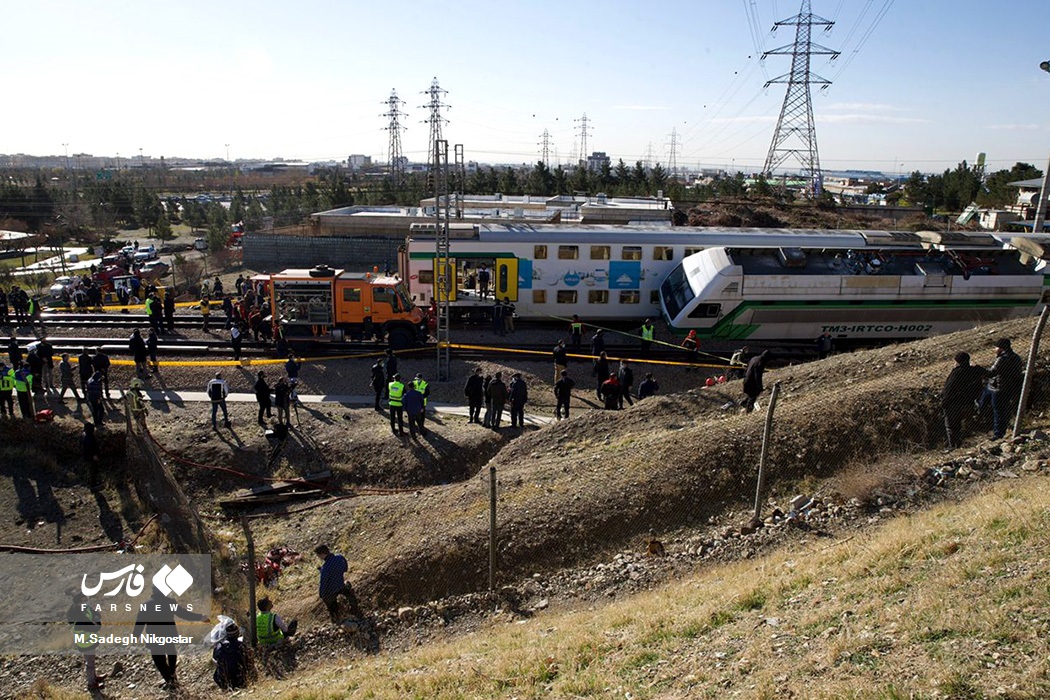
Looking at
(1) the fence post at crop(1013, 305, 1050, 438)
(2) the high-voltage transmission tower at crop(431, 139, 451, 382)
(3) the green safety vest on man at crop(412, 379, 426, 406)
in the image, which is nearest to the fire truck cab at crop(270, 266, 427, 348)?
(2) the high-voltage transmission tower at crop(431, 139, 451, 382)

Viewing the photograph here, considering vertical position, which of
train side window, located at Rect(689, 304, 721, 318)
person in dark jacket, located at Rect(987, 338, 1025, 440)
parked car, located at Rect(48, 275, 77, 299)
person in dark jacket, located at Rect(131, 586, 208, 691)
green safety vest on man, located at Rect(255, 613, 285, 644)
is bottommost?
person in dark jacket, located at Rect(131, 586, 208, 691)

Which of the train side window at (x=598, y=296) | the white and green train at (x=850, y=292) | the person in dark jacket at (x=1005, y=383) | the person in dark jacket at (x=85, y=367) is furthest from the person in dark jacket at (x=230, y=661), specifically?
the train side window at (x=598, y=296)

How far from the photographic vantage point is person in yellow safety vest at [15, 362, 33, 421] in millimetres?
16375

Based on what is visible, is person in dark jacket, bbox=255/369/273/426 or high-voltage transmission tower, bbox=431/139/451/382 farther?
high-voltage transmission tower, bbox=431/139/451/382

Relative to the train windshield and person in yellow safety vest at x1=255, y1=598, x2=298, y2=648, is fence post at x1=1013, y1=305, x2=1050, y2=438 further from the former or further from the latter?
the train windshield

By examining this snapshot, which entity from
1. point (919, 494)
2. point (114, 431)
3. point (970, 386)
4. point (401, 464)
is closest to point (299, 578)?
point (401, 464)

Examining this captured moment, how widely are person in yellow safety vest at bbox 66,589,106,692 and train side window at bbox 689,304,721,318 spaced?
17717mm

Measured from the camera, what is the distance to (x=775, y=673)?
243 inches

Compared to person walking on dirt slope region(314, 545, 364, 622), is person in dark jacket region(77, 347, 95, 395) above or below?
above

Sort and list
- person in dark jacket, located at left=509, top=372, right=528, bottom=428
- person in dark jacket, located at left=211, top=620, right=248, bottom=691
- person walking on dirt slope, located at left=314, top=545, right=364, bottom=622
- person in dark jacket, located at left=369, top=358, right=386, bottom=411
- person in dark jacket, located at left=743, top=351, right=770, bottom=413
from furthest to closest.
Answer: person in dark jacket, located at left=369, top=358, right=386, bottom=411 < person in dark jacket, located at left=509, top=372, right=528, bottom=428 < person in dark jacket, located at left=743, top=351, right=770, bottom=413 < person walking on dirt slope, located at left=314, top=545, right=364, bottom=622 < person in dark jacket, located at left=211, top=620, right=248, bottom=691

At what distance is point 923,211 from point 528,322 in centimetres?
4334

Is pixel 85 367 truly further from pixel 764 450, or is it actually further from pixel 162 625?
pixel 764 450

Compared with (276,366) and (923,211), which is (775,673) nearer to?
(276,366)

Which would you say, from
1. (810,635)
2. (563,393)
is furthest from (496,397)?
(810,635)
